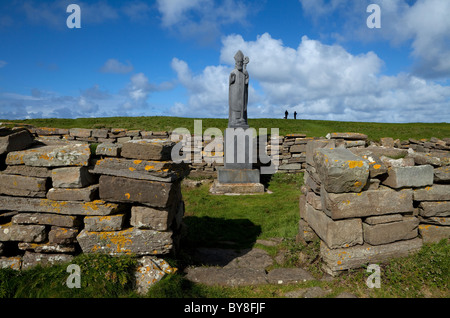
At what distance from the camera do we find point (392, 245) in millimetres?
4273

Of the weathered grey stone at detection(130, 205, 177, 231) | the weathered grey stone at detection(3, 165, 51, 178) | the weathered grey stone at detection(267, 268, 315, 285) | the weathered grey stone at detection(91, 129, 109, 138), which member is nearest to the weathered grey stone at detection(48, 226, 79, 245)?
the weathered grey stone at detection(3, 165, 51, 178)

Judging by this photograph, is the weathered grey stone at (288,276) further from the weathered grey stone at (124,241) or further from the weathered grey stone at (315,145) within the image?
the weathered grey stone at (315,145)

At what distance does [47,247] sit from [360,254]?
4936 millimetres

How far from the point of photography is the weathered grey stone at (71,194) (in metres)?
3.99

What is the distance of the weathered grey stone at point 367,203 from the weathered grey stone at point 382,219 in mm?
66

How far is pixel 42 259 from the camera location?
13.5 ft

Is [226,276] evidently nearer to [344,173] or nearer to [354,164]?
[344,173]

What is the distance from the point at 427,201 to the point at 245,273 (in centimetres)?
333

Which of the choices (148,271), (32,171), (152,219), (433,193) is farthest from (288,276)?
(32,171)

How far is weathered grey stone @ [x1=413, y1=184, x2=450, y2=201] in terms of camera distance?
4348 millimetres

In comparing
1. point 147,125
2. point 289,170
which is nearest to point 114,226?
point 289,170

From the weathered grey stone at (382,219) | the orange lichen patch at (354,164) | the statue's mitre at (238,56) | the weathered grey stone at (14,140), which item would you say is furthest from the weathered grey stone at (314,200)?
the statue's mitre at (238,56)

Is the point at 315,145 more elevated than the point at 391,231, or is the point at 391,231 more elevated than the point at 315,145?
the point at 315,145
